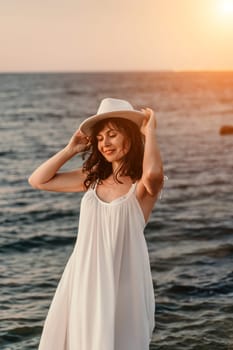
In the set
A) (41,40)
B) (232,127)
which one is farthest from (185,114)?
(41,40)

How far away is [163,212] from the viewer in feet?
34.4

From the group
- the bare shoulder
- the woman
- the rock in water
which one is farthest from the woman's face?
the rock in water

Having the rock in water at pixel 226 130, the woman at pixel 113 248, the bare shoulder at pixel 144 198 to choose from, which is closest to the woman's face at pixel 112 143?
the woman at pixel 113 248

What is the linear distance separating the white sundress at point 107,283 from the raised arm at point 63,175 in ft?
0.37

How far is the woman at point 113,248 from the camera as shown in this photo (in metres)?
2.18

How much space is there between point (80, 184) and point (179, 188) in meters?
10.1

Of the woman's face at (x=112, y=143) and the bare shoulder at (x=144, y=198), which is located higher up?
the woman's face at (x=112, y=143)

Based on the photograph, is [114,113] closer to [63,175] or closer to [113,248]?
[63,175]

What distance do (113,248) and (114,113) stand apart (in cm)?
37

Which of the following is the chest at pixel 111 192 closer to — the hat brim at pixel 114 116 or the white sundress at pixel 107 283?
the white sundress at pixel 107 283

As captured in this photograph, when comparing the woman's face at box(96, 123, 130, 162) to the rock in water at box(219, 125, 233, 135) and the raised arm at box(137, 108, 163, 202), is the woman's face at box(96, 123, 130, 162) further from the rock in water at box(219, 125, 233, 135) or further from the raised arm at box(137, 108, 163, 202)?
the rock in water at box(219, 125, 233, 135)

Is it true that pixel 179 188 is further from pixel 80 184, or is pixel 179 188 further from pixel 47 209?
pixel 80 184

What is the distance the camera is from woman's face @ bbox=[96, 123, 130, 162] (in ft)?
7.43

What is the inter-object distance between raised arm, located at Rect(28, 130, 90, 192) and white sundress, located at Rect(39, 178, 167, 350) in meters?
0.11
